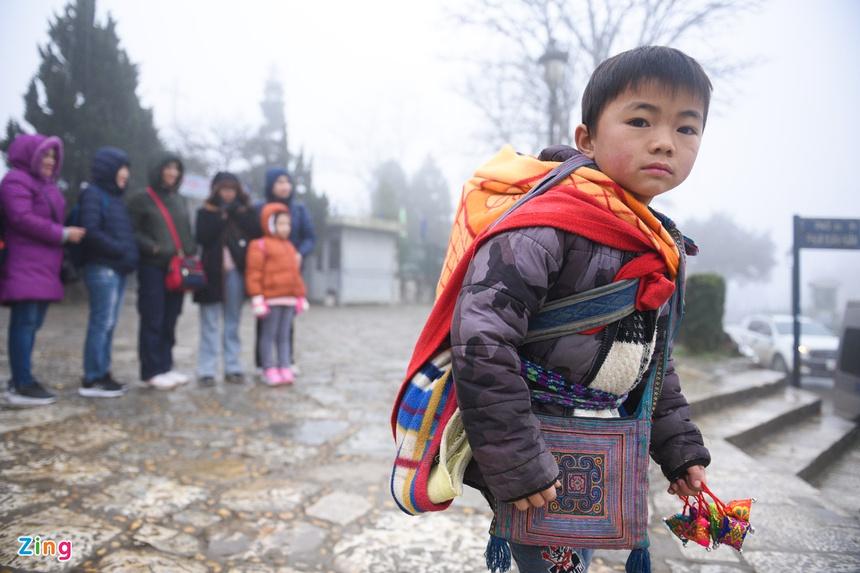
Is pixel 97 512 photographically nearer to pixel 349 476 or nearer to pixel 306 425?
pixel 349 476

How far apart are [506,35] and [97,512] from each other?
15659 mm

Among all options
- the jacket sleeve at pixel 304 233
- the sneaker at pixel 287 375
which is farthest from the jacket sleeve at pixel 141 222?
the sneaker at pixel 287 375

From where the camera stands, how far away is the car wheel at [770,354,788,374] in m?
11.5

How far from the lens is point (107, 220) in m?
4.30

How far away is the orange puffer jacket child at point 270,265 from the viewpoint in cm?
495

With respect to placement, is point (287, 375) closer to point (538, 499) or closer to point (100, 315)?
point (100, 315)

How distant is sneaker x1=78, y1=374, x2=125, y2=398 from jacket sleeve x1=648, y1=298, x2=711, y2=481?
14.6 feet

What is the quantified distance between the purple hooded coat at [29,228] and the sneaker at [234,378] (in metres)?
1.70

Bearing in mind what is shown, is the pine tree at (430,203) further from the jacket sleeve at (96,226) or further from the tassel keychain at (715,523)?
the tassel keychain at (715,523)

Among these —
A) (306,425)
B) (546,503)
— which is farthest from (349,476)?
(546,503)

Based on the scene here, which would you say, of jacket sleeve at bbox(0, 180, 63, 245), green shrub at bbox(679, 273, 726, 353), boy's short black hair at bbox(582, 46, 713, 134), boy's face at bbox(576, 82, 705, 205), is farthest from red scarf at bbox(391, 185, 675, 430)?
green shrub at bbox(679, 273, 726, 353)

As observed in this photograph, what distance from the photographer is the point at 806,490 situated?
129 inches

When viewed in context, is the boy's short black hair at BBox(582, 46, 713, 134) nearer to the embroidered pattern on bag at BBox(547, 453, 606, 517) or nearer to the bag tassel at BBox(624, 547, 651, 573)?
the embroidered pattern on bag at BBox(547, 453, 606, 517)

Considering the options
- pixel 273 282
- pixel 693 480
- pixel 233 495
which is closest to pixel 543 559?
pixel 693 480
